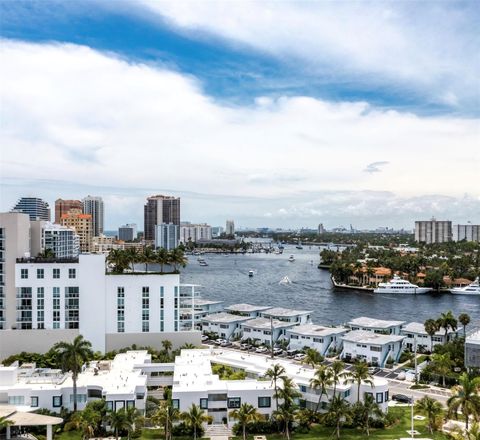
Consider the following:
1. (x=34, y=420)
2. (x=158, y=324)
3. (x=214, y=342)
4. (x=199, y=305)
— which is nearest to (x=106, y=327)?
(x=158, y=324)

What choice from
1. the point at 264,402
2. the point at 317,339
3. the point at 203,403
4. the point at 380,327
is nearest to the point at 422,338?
the point at 380,327

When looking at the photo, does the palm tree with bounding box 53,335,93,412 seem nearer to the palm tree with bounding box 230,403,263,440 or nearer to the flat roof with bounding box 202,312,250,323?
the palm tree with bounding box 230,403,263,440

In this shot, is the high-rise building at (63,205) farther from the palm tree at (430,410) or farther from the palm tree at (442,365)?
the palm tree at (430,410)

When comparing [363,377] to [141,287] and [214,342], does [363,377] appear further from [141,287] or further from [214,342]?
[214,342]

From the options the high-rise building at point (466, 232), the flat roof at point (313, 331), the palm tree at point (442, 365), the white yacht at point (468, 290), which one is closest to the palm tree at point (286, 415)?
the palm tree at point (442, 365)

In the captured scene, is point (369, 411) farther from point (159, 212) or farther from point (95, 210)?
point (159, 212)

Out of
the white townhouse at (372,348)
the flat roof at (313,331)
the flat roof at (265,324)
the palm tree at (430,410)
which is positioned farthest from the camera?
the flat roof at (265,324)

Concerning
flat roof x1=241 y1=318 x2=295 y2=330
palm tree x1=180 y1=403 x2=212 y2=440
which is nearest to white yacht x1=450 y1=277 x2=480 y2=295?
flat roof x1=241 y1=318 x2=295 y2=330

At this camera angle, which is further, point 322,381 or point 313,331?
point 313,331
